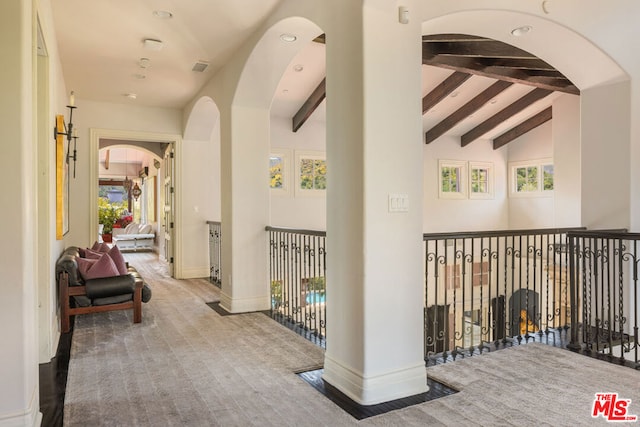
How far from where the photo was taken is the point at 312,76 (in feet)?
24.0

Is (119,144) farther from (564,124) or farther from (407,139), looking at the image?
(564,124)

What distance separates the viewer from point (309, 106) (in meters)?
8.24

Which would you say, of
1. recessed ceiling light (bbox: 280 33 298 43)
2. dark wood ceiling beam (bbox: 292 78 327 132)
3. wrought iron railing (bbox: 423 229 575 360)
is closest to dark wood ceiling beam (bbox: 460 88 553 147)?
wrought iron railing (bbox: 423 229 575 360)

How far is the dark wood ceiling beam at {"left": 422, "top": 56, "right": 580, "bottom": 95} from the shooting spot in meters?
5.86

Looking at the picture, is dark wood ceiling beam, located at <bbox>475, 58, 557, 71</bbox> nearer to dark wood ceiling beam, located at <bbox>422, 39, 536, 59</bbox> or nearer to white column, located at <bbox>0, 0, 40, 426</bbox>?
dark wood ceiling beam, located at <bbox>422, 39, 536, 59</bbox>

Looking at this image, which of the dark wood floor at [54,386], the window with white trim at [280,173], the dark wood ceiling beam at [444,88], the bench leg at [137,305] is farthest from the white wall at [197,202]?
the dark wood ceiling beam at [444,88]

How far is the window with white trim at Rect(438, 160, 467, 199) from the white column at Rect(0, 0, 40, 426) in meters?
9.62

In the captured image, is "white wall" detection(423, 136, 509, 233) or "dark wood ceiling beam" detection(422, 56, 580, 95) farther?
"white wall" detection(423, 136, 509, 233)

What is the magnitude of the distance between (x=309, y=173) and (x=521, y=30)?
601 centimetres

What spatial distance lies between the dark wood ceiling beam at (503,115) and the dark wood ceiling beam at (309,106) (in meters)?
4.46

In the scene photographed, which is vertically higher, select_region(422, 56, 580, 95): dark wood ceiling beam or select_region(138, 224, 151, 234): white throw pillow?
select_region(422, 56, 580, 95): dark wood ceiling beam

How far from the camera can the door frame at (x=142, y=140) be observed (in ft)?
21.8

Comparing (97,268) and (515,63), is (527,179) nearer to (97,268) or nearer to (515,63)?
(515,63)

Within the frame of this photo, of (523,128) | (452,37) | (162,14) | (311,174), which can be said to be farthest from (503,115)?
(162,14)
